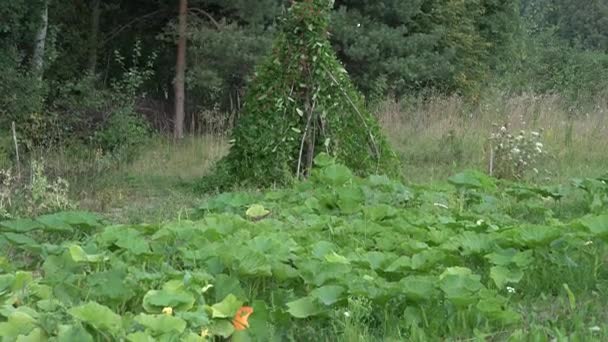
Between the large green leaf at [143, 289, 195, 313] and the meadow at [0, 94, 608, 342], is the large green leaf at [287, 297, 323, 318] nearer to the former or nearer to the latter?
the meadow at [0, 94, 608, 342]

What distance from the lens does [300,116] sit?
29.4 ft

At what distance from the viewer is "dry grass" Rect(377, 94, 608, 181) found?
11.2 meters

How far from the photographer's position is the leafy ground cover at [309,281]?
137 inches

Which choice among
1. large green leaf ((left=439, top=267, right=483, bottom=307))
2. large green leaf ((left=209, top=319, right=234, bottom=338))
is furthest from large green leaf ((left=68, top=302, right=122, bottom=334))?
large green leaf ((left=439, top=267, right=483, bottom=307))

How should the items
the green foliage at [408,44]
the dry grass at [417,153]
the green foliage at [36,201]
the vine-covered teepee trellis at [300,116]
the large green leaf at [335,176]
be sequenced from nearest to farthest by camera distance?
1. the large green leaf at [335,176]
2. the green foliage at [36,201]
3. the vine-covered teepee trellis at [300,116]
4. the dry grass at [417,153]
5. the green foliage at [408,44]

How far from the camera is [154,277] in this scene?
12.6 feet

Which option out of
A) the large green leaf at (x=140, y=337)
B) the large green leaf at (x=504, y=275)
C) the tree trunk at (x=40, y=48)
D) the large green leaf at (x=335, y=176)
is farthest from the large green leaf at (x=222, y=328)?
the tree trunk at (x=40, y=48)

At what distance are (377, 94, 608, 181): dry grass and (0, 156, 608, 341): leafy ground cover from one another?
5.52 meters

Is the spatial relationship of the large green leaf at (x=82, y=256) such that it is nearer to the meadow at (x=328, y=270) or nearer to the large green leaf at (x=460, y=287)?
the meadow at (x=328, y=270)

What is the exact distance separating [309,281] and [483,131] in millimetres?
9530

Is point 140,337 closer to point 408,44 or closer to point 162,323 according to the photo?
point 162,323

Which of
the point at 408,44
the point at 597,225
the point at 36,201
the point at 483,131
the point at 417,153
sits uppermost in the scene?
the point at 408,44

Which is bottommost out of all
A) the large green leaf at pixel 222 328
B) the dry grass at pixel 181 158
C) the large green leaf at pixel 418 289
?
the dry grass at pixel 181 158

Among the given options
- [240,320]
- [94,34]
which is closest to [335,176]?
[240,320]
